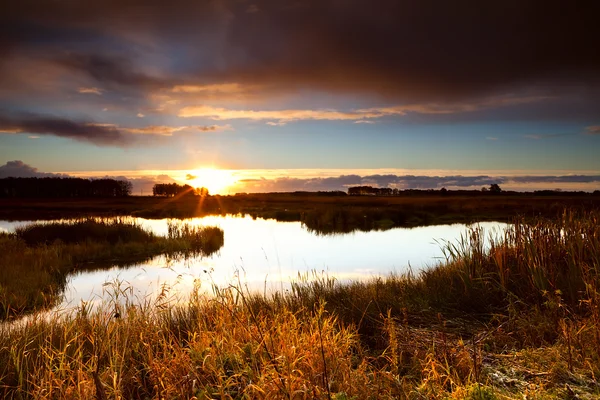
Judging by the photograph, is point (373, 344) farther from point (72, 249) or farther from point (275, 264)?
point (72, 249)

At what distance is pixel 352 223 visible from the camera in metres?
40.2

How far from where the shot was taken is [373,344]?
6945mm

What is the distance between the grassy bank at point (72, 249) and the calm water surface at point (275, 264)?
33.1 inches

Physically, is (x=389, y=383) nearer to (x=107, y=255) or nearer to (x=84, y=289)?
(x=84, y=289)

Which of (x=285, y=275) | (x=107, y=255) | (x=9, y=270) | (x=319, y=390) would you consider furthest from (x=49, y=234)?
(x=319, y=390)

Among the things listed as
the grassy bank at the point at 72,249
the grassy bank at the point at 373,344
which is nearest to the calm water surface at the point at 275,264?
the grassy bank at the point at 72,249

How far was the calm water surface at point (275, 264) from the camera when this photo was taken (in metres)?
13.8

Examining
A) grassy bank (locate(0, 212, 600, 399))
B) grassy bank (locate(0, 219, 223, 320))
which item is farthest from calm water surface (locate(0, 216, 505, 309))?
grassy bank (locate(0, 212, 600, 399))

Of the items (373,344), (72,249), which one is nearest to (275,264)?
(72,249)

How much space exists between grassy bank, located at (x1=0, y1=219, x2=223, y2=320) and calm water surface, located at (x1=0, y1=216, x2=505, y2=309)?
0.84m

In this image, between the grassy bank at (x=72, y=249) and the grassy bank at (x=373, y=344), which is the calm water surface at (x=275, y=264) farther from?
the grassy bank at (x=373, y=344)

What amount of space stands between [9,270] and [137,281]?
4.08m

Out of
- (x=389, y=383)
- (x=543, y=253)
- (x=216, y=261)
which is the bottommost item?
(x=216, y=261)

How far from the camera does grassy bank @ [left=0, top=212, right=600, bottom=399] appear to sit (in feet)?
14.2
